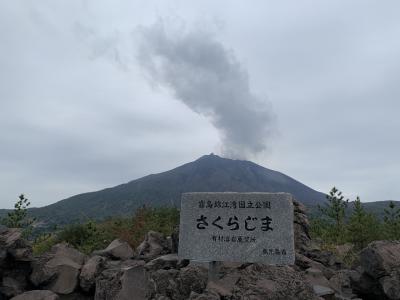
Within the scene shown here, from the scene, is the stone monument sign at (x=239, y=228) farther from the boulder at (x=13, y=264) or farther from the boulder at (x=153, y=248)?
the boulder at (x=13, y=264)

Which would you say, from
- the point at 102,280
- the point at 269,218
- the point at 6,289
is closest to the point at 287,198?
the point at 269,218

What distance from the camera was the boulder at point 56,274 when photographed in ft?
36.4

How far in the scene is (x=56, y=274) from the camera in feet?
36.8

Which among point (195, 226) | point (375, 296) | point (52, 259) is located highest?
point (195, 226)

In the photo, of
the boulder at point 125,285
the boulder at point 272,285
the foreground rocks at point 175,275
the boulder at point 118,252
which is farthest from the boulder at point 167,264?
the boulder at point 118,252

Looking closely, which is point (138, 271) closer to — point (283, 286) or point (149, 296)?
point (149, 296)

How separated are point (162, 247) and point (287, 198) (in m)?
5.63

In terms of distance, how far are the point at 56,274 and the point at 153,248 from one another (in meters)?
3.04

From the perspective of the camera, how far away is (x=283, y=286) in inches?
328

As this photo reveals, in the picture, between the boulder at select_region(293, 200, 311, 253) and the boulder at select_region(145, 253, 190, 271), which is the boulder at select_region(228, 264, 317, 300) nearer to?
the boulder at select_region(145, 253, 190, 271)

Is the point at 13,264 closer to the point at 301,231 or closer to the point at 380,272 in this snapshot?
the point at 301,231

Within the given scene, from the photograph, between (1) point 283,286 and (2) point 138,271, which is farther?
(2) point 138,271

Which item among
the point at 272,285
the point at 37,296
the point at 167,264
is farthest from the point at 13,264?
the point at 272,285

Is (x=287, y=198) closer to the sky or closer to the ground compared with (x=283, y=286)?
closer to the sky
